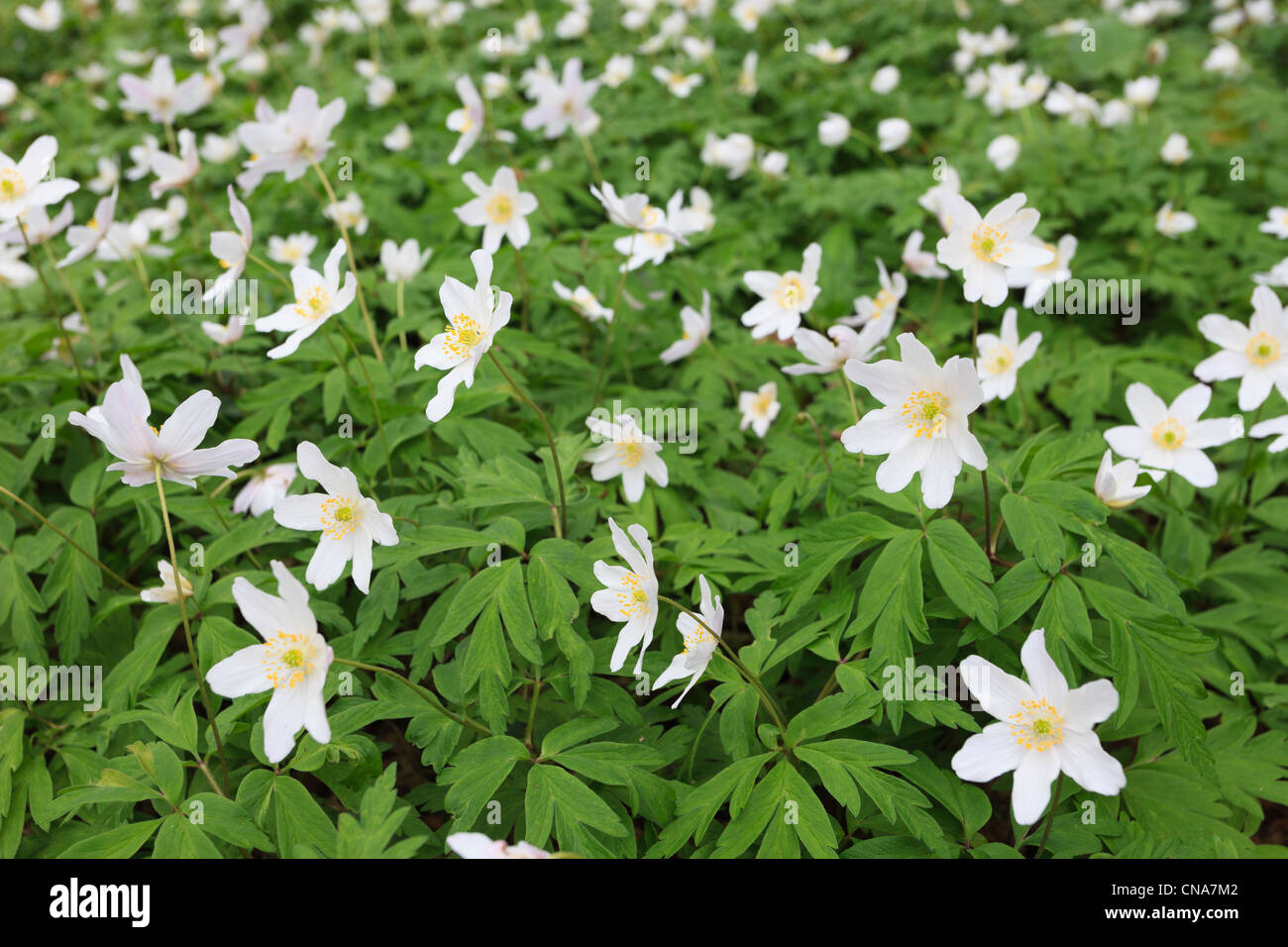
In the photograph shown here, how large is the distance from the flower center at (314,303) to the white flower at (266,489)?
2.01ft

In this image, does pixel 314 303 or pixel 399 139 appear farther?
pixel 399 139

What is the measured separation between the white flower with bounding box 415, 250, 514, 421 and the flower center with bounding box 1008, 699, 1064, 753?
64.7 inches

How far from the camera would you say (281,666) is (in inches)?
86.6

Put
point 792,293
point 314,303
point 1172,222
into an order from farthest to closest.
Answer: point 1172,222
point 792,293
point 314,303

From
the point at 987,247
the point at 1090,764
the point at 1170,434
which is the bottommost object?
the point at 1090,764

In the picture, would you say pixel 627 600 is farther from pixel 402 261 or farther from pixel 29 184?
pixel 29 184

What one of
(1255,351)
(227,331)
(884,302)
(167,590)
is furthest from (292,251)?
(1255,351)

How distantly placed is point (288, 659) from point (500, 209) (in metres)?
2.27

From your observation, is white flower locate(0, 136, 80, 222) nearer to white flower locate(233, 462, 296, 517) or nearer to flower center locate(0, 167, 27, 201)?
flower center locate(0, 167, 27, 201)

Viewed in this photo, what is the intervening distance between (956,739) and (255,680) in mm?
2023

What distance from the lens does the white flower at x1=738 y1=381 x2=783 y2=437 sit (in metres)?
3.74

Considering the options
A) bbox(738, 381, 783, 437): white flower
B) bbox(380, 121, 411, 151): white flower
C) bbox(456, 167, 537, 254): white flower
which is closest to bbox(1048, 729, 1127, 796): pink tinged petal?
bbox(738, 381, 783, 437): white flower
